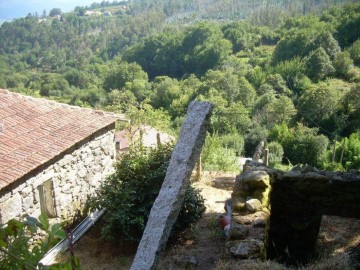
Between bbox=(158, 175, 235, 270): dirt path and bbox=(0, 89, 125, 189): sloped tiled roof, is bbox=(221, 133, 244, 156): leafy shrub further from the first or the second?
bbox=(0, 89, 125, 189): sloped tiled roof

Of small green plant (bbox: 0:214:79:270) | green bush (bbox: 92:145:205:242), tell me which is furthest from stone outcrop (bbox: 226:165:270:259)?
small green plant (bbox: 0:214:79:270)

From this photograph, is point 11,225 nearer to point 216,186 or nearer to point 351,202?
point 351,202

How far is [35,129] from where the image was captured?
803cm

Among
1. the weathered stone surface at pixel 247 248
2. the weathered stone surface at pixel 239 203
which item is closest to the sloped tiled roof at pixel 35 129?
the weathered stone surface at pixel 239 203

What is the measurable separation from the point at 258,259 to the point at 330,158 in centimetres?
2295

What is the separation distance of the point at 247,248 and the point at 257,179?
140cm

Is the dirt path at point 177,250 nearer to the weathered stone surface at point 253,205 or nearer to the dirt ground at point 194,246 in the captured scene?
the dirt ground at point 194,246

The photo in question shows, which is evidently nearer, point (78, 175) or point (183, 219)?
point (183, 219)

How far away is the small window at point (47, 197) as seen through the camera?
306 inches

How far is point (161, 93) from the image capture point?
55.4m

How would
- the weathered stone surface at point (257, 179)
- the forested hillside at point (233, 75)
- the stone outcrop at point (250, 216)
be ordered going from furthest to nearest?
A: 1. the forested hillside at point (233, 75)
2. the weathered stone surface at point (257, 179)
3. the stone outcrop at point (250, 216)

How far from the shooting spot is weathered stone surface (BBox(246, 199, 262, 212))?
4869 mm

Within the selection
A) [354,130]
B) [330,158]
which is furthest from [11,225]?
[354,130]

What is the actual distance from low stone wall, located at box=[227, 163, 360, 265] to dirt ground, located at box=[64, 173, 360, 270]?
409mm
